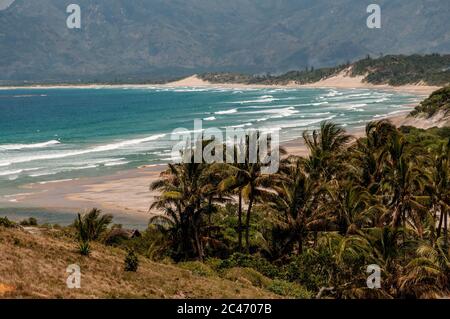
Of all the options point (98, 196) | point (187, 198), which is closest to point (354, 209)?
point (187, 198)

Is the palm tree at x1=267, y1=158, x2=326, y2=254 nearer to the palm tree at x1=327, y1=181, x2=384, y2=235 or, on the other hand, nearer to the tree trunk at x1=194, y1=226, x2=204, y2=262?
the palm tree at x1=327, y1=181, x2=384, y2=235

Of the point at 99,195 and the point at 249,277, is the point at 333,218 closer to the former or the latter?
the point at 249,277

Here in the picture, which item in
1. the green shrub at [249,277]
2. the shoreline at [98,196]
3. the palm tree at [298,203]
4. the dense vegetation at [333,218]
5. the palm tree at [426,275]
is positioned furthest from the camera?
the shoreline at [98,196]

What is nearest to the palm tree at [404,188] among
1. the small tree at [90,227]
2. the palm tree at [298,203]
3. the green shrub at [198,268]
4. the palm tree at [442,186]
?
the palm tree at [442,186]

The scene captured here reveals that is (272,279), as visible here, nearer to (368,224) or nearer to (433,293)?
(368,224)

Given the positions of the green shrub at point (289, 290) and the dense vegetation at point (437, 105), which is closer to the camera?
the green shrub at point (289, 290)

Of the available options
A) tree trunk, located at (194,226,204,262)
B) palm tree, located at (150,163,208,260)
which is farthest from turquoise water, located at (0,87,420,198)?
tree trunk, located at (194,226,204,262)

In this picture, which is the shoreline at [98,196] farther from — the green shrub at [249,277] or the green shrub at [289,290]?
the green shrub at [289,290]
